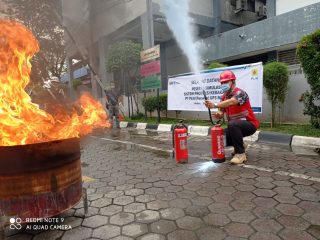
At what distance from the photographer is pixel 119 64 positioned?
49.1 feet

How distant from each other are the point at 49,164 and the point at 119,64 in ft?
41.6

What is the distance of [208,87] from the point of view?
992 centimetres

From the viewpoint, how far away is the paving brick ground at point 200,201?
2.86 metres

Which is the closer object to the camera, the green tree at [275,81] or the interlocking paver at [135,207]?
the interlocking paver at [135,207]

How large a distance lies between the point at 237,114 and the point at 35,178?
3743mm

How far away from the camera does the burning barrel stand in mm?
2627

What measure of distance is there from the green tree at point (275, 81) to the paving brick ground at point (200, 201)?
302cm

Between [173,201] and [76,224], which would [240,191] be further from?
[76,224]

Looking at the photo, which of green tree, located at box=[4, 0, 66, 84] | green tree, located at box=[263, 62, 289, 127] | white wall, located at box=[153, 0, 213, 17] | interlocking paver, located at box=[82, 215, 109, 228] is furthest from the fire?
white wall, located at box=[153, 0, 213, 17]

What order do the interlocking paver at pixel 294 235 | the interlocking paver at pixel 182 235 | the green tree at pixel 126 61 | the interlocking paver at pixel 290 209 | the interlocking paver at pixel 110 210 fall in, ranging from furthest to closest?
the green tree at pixel 126 61, the interlocking paver at pixel 110 210, the interlocking paver at pixel 290 209, the interlocking paver at pixel 182 235, the interlocking paver at pixel 294 235

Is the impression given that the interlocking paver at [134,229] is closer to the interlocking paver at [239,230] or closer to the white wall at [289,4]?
the interlocking paver at [239,230]

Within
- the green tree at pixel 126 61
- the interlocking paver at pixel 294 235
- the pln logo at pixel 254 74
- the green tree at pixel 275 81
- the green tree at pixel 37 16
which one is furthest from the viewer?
the green tree at pixel 126 61

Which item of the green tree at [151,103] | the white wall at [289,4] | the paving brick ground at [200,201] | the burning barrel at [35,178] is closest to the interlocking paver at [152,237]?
the paving brick ground at [200,201]

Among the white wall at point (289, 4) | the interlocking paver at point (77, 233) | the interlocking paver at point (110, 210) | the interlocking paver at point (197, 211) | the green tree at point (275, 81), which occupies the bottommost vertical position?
the interlocking paver at point (77, 233)
